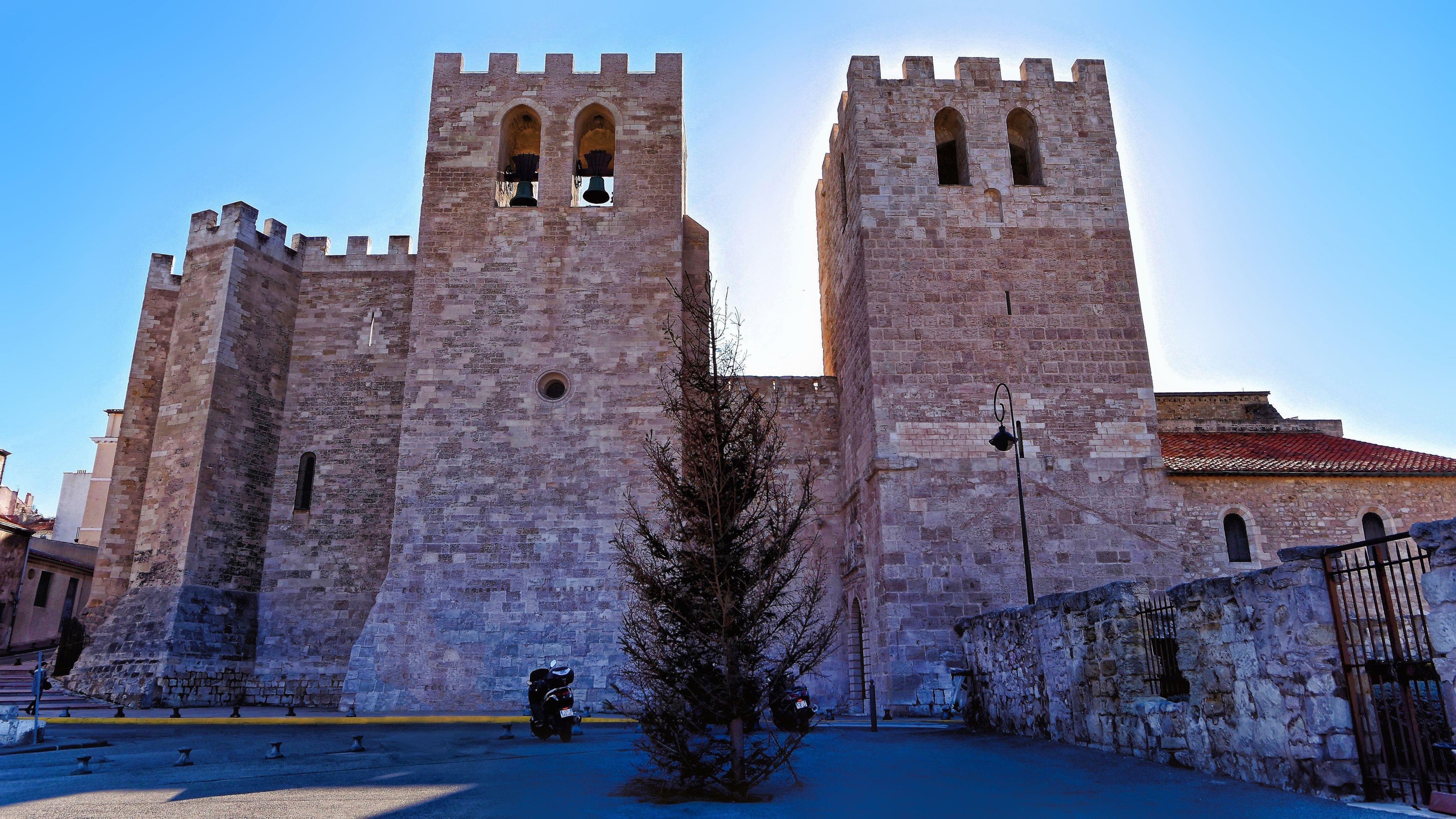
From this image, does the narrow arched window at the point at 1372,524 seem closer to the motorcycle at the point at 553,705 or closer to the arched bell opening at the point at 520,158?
the motorcycle at the point at 553,705

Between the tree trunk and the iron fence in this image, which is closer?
the tree trunk

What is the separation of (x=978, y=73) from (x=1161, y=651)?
1227cm

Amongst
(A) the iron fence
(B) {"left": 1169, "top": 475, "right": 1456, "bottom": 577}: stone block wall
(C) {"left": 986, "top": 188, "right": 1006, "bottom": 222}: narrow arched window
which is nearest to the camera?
(A) the iron fence

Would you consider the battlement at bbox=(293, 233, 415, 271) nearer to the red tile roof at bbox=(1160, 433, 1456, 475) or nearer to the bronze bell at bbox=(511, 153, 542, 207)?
the bronze bell at bbox=(511, 153, 542, 207)

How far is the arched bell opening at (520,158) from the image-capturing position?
59.4 feet

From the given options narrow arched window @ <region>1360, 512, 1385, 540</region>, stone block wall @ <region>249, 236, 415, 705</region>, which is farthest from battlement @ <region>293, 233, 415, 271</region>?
narrow arched window @ <region>1360, 512, 1385, 540</region>

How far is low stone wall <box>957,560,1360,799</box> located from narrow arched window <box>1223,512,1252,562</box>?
756cm

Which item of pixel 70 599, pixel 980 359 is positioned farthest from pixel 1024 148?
pixel 70 599

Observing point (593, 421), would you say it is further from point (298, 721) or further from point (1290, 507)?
point (1290, 507)

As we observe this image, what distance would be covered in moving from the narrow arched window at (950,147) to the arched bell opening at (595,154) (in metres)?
6.16

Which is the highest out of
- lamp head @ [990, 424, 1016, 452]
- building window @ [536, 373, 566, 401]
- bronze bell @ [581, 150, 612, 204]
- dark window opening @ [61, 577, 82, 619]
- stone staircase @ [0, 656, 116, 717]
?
bronze bell @ [581, 150, 612, 204]

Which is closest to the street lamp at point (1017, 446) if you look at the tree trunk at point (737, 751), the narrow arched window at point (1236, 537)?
the narrow arched window at point (1236, 537)

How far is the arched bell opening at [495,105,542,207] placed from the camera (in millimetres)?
18094

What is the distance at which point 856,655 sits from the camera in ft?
53.4
